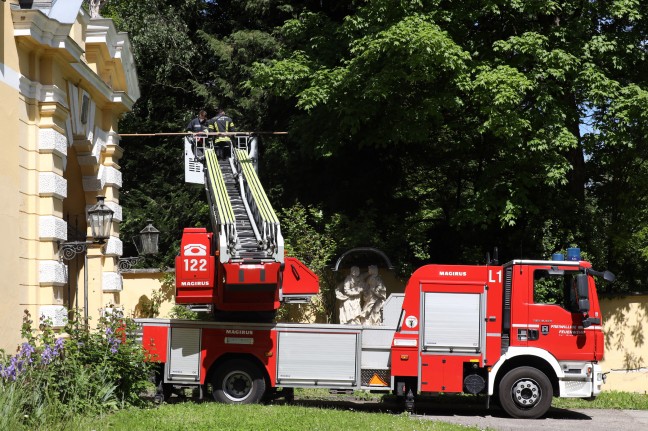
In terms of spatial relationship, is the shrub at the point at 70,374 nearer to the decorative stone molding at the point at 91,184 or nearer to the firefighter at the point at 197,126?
the decorative stone molding at the point at 91,184

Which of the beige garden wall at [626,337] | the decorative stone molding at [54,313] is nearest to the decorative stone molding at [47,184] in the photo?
the decorative stone molding at [54,313]

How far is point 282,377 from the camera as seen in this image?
16.1 meters

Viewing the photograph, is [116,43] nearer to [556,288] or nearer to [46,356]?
[46,356]

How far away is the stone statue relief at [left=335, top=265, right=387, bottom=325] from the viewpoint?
22.4 meters

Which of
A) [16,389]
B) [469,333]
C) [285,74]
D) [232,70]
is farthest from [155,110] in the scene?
[16,389]

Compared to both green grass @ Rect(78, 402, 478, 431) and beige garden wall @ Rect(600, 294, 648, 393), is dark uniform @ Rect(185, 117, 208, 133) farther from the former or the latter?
beige garden wall @ Rect(600, 294, 648, 393)

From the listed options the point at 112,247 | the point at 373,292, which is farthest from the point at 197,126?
the point at 373,292

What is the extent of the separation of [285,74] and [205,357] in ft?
28.8

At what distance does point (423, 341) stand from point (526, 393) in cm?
193

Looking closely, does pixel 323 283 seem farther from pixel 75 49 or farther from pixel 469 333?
pixel 75 49

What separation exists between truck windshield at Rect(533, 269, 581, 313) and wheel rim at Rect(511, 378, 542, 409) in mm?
1375

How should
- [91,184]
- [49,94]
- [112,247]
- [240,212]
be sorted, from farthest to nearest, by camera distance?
[112,247], [91,184], [240,212], [49,94]

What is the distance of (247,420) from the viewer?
12.8 metres

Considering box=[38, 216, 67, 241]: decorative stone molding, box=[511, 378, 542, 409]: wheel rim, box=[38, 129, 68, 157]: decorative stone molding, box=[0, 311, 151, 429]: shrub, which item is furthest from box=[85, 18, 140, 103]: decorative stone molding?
box=[511, 378, 542, 409]: wheel rim
